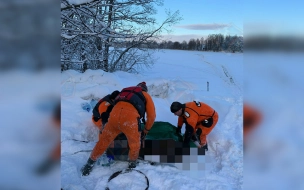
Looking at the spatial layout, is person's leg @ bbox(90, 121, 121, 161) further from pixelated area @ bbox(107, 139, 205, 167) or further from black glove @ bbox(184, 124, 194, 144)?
black glove @ bbox(184, 124, 194, 144)

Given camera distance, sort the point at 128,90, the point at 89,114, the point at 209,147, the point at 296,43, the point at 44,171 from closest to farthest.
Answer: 1. the point at 296,43
2. the point at 44,171
3. the point at 128,90
4. the point at 209,147
5. the point at 89,114

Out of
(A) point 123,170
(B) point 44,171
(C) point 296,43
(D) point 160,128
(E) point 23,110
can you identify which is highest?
(C) point 296,43

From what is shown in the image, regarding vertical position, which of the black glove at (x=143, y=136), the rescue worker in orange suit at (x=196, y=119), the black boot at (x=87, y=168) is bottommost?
the black boot at (x=87, y=168)

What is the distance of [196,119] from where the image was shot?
4324 mm

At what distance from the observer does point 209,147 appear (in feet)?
14.7

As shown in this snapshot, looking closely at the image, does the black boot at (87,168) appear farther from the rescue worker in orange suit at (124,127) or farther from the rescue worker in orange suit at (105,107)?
the rescue worker in orange suit at (105,107)

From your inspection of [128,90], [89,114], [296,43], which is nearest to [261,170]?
[296,43]

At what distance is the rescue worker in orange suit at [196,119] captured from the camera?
4.22 m

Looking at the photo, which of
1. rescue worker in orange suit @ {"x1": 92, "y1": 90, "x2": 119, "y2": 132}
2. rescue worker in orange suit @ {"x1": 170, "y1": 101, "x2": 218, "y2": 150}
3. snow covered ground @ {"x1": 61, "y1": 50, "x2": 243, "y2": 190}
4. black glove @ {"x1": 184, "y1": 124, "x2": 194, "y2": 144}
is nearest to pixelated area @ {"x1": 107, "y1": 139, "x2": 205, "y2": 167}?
snow covered ground @ {"x1": 61, "y1": 50, "x2": 243, "y2": 190}

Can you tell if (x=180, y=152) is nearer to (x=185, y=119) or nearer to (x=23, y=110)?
(x=185, y=119)

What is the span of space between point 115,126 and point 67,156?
85 cm

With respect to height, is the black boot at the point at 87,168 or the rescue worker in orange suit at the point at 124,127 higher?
the rescue worker in orange suit at the point at 124,127

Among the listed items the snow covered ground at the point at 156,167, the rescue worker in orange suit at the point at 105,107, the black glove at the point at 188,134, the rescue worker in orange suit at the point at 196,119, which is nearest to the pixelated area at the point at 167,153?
the snow covered ground at the point at 156,167

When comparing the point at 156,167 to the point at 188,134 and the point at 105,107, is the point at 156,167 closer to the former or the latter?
the point at 188,134
